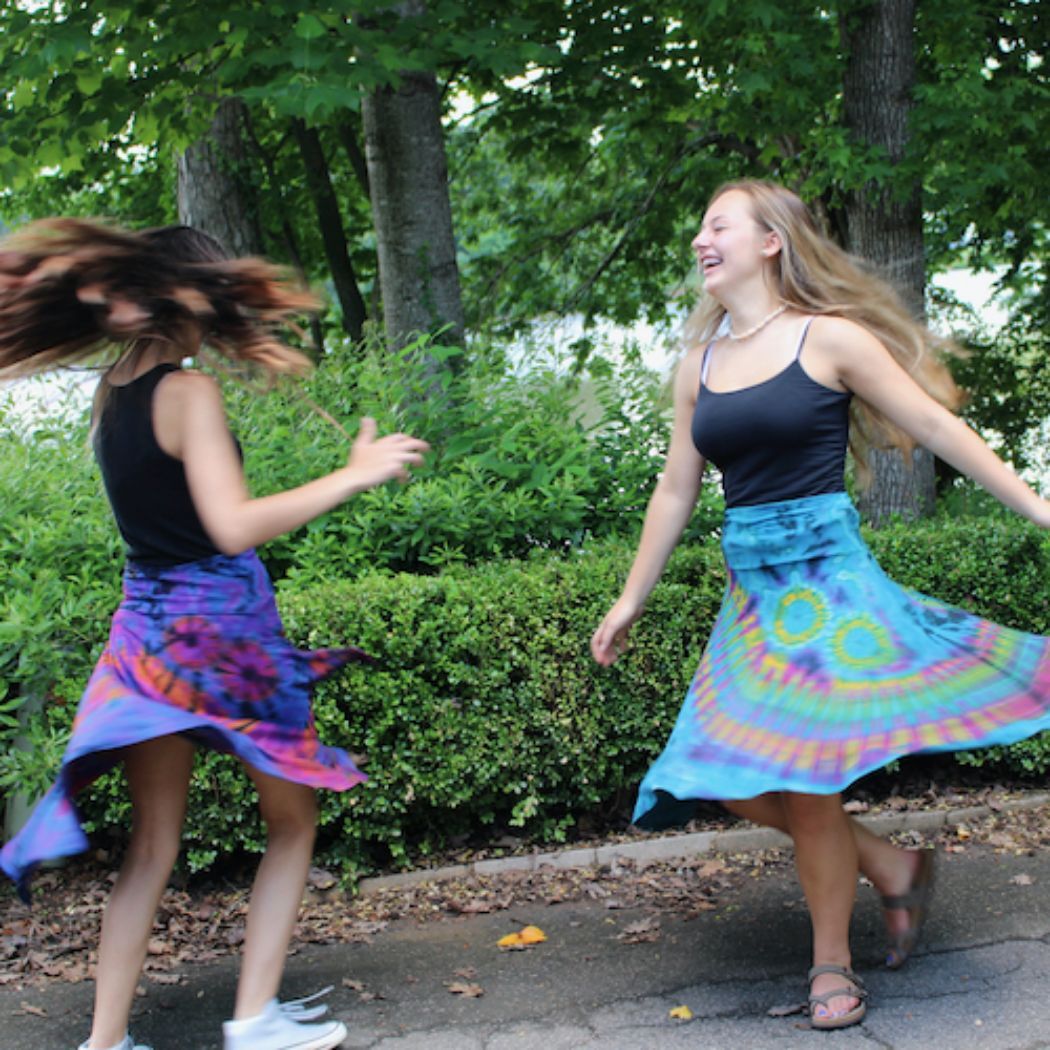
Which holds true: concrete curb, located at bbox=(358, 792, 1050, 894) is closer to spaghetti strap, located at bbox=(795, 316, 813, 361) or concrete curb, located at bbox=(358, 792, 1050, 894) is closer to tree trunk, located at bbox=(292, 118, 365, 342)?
spaghetti strap, located at bbox=(795, 316, 813, 361)

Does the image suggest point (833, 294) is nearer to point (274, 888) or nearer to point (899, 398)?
point (899, 398)

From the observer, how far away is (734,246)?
3.39 metres

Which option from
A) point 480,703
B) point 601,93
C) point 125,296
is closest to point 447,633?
point 480,703

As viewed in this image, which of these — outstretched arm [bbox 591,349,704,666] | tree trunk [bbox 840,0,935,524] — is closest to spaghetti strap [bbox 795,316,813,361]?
outstretched arm [bbox 591,349,704,666]

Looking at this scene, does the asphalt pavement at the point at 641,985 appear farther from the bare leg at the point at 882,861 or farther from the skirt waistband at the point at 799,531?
the skirt waistband at the point at 799,531

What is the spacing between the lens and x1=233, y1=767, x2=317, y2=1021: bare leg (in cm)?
308

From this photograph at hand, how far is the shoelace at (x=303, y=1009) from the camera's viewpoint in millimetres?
3277

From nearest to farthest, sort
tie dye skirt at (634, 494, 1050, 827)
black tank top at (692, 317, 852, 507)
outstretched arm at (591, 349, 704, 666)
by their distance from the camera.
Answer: tie dye skirt at (634, 494, 1050, 827)
black tank top at (692, 317, 852, 507)
outstretched arm at (591, 349, 704, 666)

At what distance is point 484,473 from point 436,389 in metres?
1.10

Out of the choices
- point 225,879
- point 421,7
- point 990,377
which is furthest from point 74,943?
point 990,377

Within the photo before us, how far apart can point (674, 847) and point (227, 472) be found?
8.09ft

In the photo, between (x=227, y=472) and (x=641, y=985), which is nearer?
(x=227, y=472)

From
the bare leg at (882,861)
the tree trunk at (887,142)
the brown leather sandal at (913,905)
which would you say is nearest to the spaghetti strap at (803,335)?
the bare leg at (882,861)

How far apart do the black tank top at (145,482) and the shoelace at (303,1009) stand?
1.17 metres
